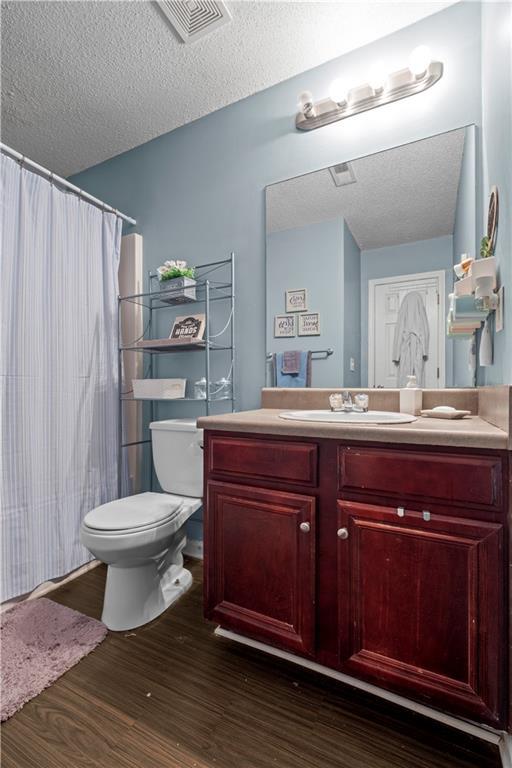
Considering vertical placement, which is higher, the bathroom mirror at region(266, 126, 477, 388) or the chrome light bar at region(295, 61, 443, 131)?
the chrome light bar at region(295, 61, 443, 131)

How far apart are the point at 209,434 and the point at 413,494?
2.36 feet

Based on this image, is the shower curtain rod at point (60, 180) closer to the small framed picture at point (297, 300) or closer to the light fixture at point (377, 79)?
the small framed picture at point (297, 300)

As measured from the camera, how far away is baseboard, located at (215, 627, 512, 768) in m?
1.00

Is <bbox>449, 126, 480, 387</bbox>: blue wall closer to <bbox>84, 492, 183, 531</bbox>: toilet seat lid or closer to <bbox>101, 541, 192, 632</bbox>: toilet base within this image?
<bbox>84, 492, 183, 531</bbox>: toilet seat lid

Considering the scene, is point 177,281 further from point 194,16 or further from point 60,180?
point 194,16

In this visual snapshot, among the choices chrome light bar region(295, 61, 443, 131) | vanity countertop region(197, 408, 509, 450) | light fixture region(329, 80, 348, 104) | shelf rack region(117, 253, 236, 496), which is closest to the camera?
vanity countertop region(197, 408, 509, 450)

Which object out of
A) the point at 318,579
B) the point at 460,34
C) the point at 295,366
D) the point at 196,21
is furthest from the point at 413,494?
the point at 196,21

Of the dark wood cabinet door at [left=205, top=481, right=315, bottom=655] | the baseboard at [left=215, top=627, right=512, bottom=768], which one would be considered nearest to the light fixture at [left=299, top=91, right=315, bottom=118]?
the dark wood cabinet door at [left=205, top=481, right=315, bottom=655]

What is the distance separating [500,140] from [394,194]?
57 centimetres

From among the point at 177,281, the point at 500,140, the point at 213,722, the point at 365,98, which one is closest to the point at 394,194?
the point at 365,98

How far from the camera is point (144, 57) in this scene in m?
1.78

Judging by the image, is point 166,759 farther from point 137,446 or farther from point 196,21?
point 196,21

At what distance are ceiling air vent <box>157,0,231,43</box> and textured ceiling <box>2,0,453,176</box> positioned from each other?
43 millimetres

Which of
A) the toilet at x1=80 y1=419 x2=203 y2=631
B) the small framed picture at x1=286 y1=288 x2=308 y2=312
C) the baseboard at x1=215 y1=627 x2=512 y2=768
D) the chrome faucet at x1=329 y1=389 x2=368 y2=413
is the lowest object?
the baseboard at x1=215 y1=627 x2=512 y2=768
